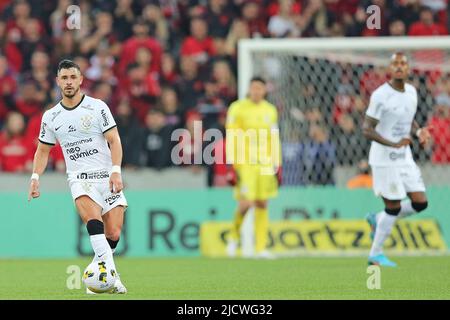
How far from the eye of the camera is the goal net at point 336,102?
17578 millimetres

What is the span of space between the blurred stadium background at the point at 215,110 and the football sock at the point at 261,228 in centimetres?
80

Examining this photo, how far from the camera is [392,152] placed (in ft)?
43.9

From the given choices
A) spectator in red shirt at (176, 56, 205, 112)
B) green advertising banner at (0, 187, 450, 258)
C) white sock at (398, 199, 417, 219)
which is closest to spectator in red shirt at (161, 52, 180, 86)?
spectator in red shirt at (176, 56, 205, 112)

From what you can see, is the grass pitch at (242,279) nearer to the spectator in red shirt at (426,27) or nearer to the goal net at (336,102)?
the goal net at (336,102)

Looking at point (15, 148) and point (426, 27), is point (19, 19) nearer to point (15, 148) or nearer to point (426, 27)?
point (15, 148)

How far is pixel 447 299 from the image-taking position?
9.45 metres

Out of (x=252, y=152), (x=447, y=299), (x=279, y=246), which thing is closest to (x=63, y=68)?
(x=447, y=299)

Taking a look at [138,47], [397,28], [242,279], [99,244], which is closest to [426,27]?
[397,28]

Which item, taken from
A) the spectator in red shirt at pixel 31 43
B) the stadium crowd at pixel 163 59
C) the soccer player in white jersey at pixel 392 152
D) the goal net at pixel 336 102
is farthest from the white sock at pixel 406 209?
the spectator in red shirt at pixel 31 43

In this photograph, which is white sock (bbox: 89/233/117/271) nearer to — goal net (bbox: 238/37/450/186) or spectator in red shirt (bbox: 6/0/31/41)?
goal net (bbox: 238/37/450/186)

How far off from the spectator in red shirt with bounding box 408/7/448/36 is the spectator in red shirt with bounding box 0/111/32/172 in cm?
660

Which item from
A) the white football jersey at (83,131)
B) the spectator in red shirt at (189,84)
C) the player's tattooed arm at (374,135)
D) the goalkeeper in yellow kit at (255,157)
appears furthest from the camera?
the spectator in red shirt at (189,84)

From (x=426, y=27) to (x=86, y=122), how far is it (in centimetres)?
1071

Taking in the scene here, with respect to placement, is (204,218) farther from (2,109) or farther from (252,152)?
(2,109)
